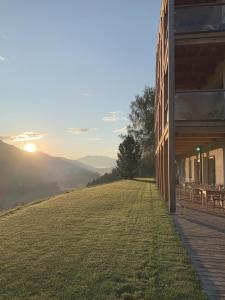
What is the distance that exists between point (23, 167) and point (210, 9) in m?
132

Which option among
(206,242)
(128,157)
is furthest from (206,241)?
(128,157)

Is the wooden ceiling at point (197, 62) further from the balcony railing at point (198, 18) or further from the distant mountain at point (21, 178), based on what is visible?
the distant mountain at point (21, 178)

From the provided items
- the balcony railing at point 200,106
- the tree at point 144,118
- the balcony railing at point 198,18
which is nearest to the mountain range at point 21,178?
the tree at point 144,118

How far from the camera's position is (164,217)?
34.7 ft

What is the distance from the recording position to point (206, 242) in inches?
285

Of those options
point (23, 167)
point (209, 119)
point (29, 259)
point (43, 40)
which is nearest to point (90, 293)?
point (29, 259)

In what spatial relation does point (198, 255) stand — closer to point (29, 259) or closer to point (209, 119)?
point (29, 259)

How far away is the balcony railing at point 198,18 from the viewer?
12.1m

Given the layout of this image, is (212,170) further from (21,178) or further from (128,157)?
(21,178)

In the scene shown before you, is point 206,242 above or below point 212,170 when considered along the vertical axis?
below

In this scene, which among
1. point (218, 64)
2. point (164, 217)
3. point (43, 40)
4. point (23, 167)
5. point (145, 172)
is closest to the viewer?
point (164, 217)

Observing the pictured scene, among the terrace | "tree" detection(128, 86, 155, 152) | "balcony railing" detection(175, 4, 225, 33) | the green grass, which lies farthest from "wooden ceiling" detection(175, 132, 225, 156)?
"tree" detection(128, 86, 155, 152)

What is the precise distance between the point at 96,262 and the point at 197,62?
11.1 m

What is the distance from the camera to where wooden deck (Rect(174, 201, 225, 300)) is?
16.0ft
